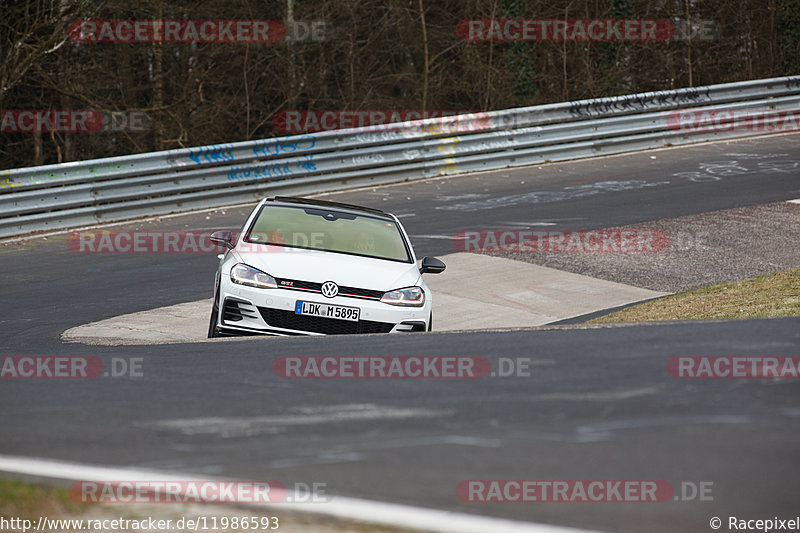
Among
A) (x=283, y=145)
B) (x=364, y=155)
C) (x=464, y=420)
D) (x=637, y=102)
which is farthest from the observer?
(x=637, y=102)

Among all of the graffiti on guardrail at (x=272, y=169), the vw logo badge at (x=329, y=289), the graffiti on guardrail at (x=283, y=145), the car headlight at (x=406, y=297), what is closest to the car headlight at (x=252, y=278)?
the vw logo badge at (x=329, y=289)

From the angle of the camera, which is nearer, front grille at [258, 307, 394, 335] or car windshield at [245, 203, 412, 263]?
front grille at [258, 307, 394, 335]

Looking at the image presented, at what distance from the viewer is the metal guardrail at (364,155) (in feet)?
53.4

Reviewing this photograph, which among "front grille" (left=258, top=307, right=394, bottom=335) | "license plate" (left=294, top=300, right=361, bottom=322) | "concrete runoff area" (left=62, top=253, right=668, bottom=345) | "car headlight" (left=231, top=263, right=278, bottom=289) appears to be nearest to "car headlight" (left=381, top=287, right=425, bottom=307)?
"front grille" (left=258, top=307, right=394, bottom=335)

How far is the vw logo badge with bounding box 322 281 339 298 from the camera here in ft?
29.1

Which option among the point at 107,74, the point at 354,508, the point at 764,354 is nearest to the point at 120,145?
the point at 107,74

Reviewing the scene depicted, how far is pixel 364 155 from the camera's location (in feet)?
63.6

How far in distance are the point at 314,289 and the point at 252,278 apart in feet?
1.92

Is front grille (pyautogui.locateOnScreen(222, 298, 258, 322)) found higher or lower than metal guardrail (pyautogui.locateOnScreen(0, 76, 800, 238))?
lower

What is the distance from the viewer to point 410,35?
2942 cm

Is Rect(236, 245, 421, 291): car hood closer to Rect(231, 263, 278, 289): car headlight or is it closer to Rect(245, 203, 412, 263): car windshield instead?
Rect(231, 263, 278, 289): car headlight

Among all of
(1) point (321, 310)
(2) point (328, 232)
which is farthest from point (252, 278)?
(2) point (328, 232)

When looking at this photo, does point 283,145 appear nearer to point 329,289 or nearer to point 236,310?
point 236,310

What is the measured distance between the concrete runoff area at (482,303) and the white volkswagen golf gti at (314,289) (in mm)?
1487
